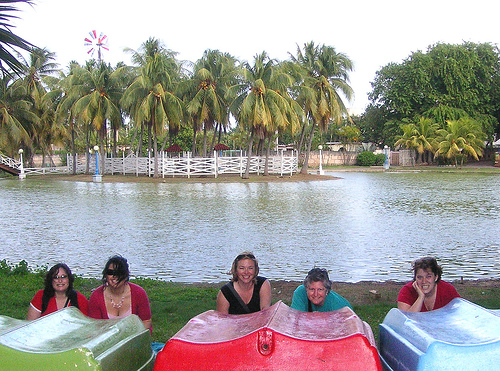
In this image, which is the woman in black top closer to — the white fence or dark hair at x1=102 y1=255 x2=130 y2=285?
dark hair at x1=102 y1=255 x2=130 y2=285

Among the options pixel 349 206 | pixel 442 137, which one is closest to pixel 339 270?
pixel 349 206

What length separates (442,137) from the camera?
52.9m

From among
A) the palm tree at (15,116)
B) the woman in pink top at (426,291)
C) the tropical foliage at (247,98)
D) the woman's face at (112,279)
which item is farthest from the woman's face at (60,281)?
the palm tree at (15,116)

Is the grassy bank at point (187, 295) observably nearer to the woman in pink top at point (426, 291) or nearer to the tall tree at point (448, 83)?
the woman in pink top at point (426, 291)

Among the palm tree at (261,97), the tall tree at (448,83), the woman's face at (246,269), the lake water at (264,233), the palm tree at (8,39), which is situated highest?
the tall tree at (448,83)

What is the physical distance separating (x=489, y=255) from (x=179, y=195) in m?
18.1

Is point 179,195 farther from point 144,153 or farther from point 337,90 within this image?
point 144,153

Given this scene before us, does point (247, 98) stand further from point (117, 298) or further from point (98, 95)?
point (117, 298)

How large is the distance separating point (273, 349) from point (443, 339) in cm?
102

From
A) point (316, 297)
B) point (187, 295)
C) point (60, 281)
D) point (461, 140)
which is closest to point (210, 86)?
point (461, 140)

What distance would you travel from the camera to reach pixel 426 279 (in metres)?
4.99

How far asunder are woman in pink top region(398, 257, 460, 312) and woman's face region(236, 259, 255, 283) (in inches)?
51.5

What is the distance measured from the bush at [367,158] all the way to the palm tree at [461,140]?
10421 mm

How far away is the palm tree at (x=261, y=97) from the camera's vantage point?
126ft
